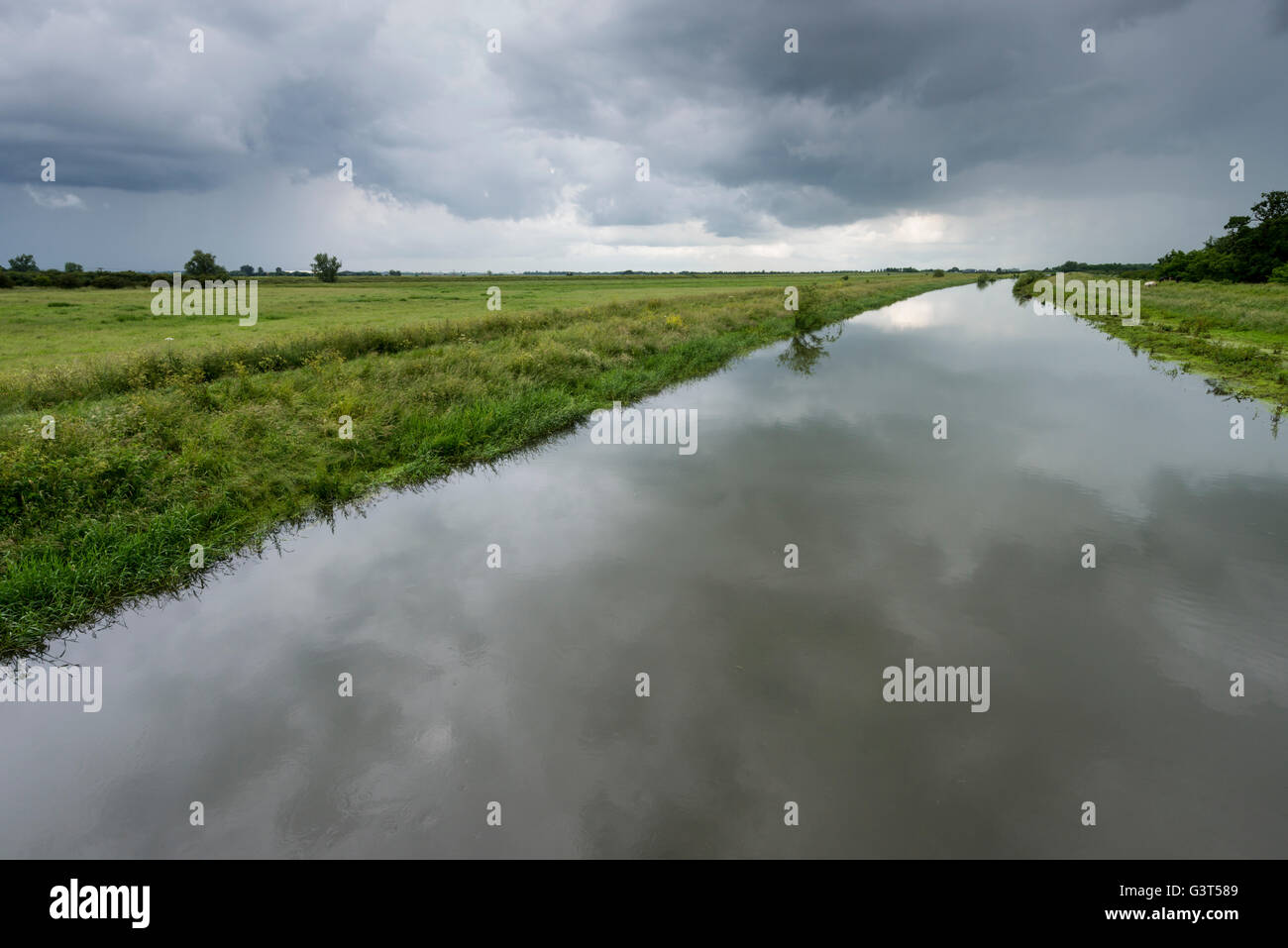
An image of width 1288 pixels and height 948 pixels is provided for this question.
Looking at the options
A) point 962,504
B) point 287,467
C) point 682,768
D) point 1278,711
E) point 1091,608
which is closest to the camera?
point 682,768

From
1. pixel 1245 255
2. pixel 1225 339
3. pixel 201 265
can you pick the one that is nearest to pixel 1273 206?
pixel 1245 255

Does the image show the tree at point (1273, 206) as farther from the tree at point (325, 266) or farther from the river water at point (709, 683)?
the tree at point (325, 266)

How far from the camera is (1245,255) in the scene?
60.5 metres

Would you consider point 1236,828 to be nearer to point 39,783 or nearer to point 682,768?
point 682,768

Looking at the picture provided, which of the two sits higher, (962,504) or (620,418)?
(620,418)

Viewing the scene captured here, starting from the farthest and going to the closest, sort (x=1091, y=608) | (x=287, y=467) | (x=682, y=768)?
(x=287, y=467)
(x=1091, y=608)
(x=682, y=768)

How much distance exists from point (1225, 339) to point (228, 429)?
3725cm

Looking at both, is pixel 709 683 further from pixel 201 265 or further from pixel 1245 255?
pixel 201 265

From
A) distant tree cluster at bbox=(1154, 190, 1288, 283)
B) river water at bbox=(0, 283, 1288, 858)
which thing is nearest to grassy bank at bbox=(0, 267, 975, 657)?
river water at bbox=(0, 283, 1288, 858)

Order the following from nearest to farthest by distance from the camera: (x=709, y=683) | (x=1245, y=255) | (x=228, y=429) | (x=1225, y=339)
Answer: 1. (x=709, y=683)
2. (x=228, y=429)
3. (x=1225, y=339)
4. (x=1245, y=255)

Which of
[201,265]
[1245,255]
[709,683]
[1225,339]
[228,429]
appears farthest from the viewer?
[201,265]
